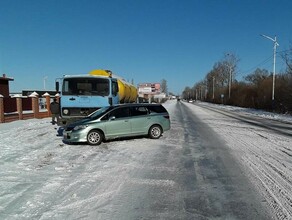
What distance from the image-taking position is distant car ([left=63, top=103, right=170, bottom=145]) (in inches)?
467

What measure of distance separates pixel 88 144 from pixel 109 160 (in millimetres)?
3179

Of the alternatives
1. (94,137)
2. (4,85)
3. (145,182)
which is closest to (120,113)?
(94,137)

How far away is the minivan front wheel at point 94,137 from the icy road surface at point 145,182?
0.53m

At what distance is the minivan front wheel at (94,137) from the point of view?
11.9 metres

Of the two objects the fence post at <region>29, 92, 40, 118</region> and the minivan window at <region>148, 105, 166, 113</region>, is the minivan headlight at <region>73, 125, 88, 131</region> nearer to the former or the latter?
the minivan window at <region>148, 105, 166, 113</region>

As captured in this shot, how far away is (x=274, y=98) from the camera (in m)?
44.0

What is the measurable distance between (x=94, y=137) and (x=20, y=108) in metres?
14.0

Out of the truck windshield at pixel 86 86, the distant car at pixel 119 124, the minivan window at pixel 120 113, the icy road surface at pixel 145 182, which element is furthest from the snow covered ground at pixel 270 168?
the truck windshield at pixel 86 86

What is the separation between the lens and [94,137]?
11.9 m

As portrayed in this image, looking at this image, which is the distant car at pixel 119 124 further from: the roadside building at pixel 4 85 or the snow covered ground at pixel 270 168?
the roadside building at pixel 4 85

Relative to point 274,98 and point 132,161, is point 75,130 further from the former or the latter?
point 274,98

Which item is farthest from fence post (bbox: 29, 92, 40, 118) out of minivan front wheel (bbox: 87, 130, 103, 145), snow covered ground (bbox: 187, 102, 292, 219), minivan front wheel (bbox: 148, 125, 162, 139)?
snow covered ground (bbox: 187, 102, 292, 219)

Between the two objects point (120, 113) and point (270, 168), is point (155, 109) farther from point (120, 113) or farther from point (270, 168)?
point (270, 168)

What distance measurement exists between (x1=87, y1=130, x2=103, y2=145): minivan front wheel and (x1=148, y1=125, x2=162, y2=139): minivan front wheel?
2.44 metres
